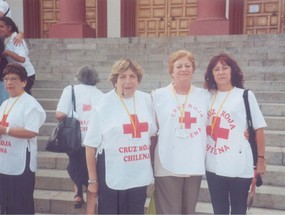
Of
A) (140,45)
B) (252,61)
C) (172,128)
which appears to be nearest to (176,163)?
(172,128)

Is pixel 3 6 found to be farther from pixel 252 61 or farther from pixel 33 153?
pixel 252 61

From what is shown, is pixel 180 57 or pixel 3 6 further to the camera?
pixel 3 6

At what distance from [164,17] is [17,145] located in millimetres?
10408

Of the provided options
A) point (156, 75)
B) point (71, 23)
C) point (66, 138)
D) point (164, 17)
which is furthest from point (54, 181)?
point (164, 17)

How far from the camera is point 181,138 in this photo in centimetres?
273

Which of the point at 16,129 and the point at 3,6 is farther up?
the point at 3,6

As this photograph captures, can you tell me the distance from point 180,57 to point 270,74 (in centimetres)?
438

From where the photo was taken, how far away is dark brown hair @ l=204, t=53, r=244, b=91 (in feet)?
9.25

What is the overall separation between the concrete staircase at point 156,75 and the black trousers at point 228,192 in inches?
42.1

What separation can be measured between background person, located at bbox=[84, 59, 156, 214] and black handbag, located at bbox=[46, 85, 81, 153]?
795mm

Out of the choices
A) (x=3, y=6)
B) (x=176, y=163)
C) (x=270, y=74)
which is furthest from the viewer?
(x=270, y=74)

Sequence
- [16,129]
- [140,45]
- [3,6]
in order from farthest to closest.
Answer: [140,45] → [3,6] → [16,129]

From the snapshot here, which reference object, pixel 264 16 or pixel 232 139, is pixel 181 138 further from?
pixel 264 16

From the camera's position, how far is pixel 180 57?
2777mm
